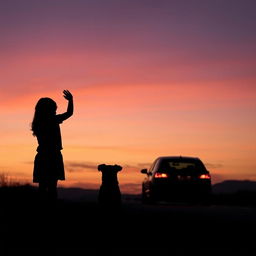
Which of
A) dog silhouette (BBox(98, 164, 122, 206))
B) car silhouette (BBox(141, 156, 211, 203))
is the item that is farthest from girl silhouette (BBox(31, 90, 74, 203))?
car silhouette (BBox(141, 156, 211, 203))

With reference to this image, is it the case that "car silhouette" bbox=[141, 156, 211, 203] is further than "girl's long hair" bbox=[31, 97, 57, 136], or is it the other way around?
"car silhouette" bbox=[141, 156, 211, 203]

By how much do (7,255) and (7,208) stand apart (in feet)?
23.4

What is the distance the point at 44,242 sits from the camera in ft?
32.5

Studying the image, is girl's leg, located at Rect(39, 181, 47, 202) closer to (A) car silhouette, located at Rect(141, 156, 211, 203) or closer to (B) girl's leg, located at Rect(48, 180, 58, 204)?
(B) girl's leg, located at Rect(48, 180, 58, 204)

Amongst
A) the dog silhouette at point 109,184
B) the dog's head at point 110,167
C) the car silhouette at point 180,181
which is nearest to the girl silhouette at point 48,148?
the dog silhouette at point 109,184

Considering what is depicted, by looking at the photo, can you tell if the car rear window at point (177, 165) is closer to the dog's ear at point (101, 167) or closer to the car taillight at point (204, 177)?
the car taillight at point (204, 177)

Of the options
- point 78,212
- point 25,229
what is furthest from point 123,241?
point 78,212

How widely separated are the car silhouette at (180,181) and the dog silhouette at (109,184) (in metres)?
8.87

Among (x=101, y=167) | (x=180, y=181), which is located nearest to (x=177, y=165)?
(x=180, y=181)

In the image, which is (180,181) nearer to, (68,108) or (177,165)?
(177,165)

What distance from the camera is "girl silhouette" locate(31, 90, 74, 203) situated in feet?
39.2

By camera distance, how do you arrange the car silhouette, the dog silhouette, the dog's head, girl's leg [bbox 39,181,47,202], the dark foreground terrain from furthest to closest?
the car silhouette, the dog's head, the dog silhouette, girl's leg [bbox 39,181,47,202], the dark foreground terrain

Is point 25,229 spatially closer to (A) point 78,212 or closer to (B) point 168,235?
(B) point 168,235

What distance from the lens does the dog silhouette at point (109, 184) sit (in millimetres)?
13570
